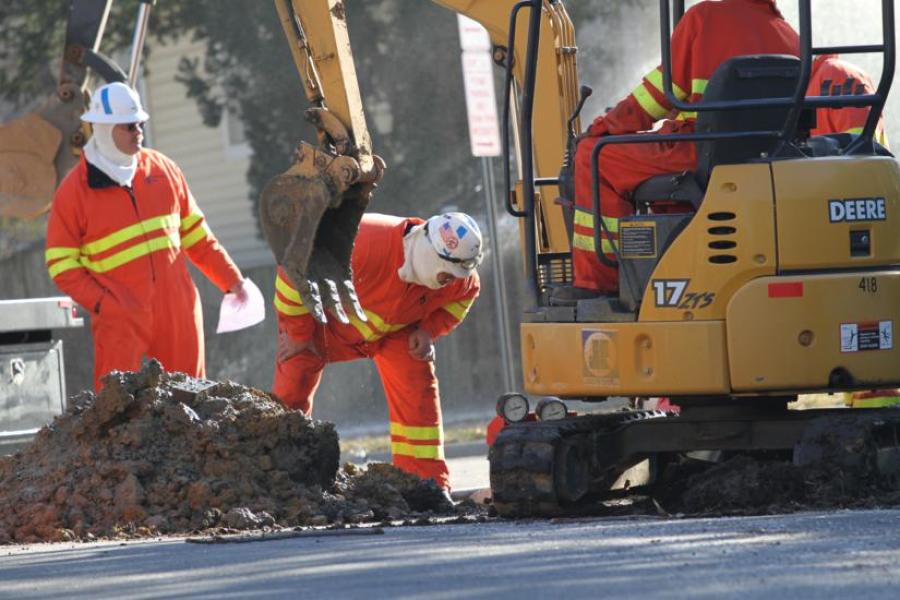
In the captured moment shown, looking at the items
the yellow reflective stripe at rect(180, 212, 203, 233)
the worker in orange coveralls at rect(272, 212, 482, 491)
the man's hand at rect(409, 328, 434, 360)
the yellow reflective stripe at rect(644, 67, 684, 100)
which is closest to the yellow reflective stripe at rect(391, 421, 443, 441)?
the worker in orange coveralls at rect(272, 212, 482, 491)

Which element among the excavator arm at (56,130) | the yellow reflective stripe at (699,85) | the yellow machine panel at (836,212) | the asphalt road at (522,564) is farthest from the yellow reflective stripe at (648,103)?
the excavator arm at (56,130)

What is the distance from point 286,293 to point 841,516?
141 inches

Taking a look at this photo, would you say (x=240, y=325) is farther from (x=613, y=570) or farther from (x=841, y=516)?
(x=613, y=570)

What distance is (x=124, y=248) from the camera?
10797 millimetres

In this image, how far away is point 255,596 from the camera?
237 inches

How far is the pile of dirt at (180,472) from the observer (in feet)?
28.0

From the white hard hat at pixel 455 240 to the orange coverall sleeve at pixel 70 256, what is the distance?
6.27 ft

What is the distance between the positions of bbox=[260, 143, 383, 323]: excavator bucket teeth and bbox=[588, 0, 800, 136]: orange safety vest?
1294 millimetres

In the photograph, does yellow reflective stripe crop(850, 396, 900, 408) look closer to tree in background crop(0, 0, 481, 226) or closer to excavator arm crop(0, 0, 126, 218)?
excavator arm crop(0, 0, 126, 218)

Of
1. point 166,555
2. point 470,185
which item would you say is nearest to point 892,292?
point 166,555

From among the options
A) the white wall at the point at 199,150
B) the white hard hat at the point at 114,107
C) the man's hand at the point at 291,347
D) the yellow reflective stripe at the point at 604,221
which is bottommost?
the man's hand at the point at 291,347

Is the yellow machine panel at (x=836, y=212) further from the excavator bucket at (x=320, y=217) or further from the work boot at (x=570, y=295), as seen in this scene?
the excavator bucket at (x=320, y=217)

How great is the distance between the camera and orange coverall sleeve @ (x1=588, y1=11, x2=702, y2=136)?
26.8 ft

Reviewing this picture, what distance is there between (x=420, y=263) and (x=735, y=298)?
8.43 ft
